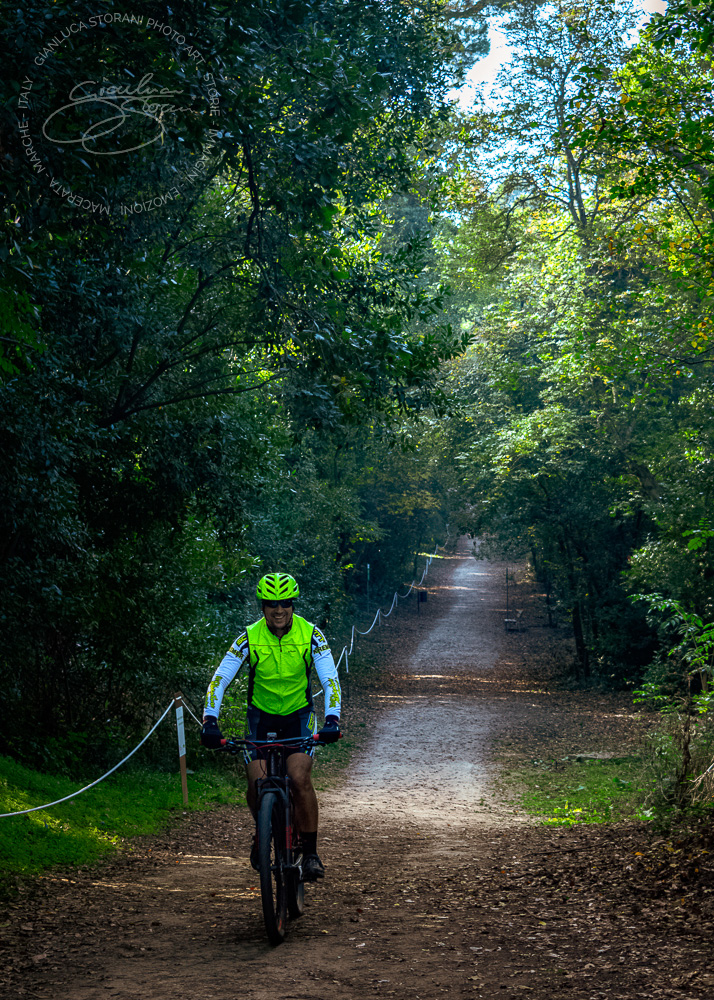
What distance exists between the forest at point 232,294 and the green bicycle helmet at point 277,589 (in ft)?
8.25

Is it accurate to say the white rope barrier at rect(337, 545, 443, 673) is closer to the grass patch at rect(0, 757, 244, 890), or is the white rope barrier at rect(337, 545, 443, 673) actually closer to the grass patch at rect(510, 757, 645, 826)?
the grass patch at rect(510, 757, 645, 826)

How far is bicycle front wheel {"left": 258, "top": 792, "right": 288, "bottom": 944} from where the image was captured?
5.00 metres

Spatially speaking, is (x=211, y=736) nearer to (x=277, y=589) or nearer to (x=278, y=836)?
(x=278, y=836)

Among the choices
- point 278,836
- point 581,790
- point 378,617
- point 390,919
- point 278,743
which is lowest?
Result: point 378,617

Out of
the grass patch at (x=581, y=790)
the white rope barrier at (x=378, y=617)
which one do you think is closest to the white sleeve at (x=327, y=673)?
the grass patch at (x=581, y=790)

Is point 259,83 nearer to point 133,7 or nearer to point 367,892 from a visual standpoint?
point 133,7

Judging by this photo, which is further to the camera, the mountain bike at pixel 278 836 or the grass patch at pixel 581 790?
the grass patch at pixel 581 790

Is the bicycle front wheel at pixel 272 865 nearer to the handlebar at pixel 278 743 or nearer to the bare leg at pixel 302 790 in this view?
the bare leg at pixel 302 790

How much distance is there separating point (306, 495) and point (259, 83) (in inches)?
682

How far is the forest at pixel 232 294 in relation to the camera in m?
7.45

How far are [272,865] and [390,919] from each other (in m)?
1.07

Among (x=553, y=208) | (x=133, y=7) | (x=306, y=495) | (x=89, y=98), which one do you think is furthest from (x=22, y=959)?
(x=553, y=208)

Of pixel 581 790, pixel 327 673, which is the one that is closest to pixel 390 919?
pixel 327 673

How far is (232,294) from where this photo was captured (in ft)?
41.9
